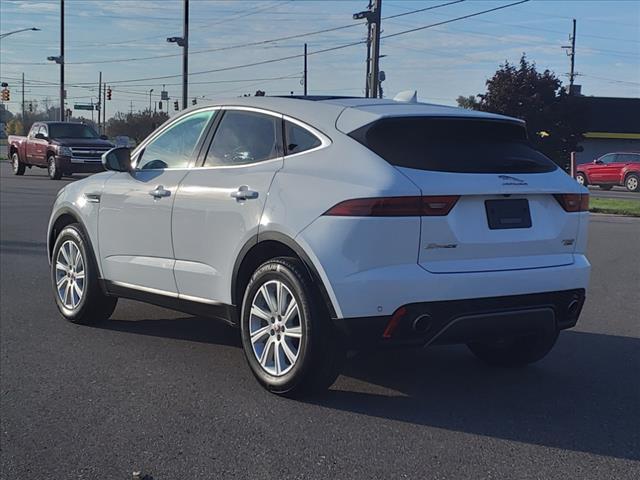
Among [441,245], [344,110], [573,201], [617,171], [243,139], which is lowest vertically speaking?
[617,171]

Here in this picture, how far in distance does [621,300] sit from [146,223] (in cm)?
503

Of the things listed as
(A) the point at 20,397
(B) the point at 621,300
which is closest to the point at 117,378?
(A) the point at 20,397

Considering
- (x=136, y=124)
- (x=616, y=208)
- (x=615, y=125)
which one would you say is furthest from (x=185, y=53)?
(x=136, y=124)

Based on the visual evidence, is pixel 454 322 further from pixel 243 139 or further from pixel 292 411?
pixel 243 139

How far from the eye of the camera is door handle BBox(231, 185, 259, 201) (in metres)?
4.91

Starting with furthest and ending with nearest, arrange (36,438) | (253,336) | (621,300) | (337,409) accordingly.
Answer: (621,300) < (253,336) < (337,409) < (36,438)

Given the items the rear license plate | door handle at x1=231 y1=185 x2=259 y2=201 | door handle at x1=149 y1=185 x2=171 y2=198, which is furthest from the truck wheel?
the rear license plate

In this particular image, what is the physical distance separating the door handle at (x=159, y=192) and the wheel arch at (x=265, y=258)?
934 mm

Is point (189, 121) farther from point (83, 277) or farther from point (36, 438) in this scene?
point (36, 438)

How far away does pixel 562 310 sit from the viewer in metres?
4.87

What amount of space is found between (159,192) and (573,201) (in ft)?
9.20

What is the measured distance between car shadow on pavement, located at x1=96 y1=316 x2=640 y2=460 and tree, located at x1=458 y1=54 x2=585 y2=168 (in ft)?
92.2

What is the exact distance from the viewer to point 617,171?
3306 centimetres

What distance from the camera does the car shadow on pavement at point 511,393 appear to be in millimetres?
4344
